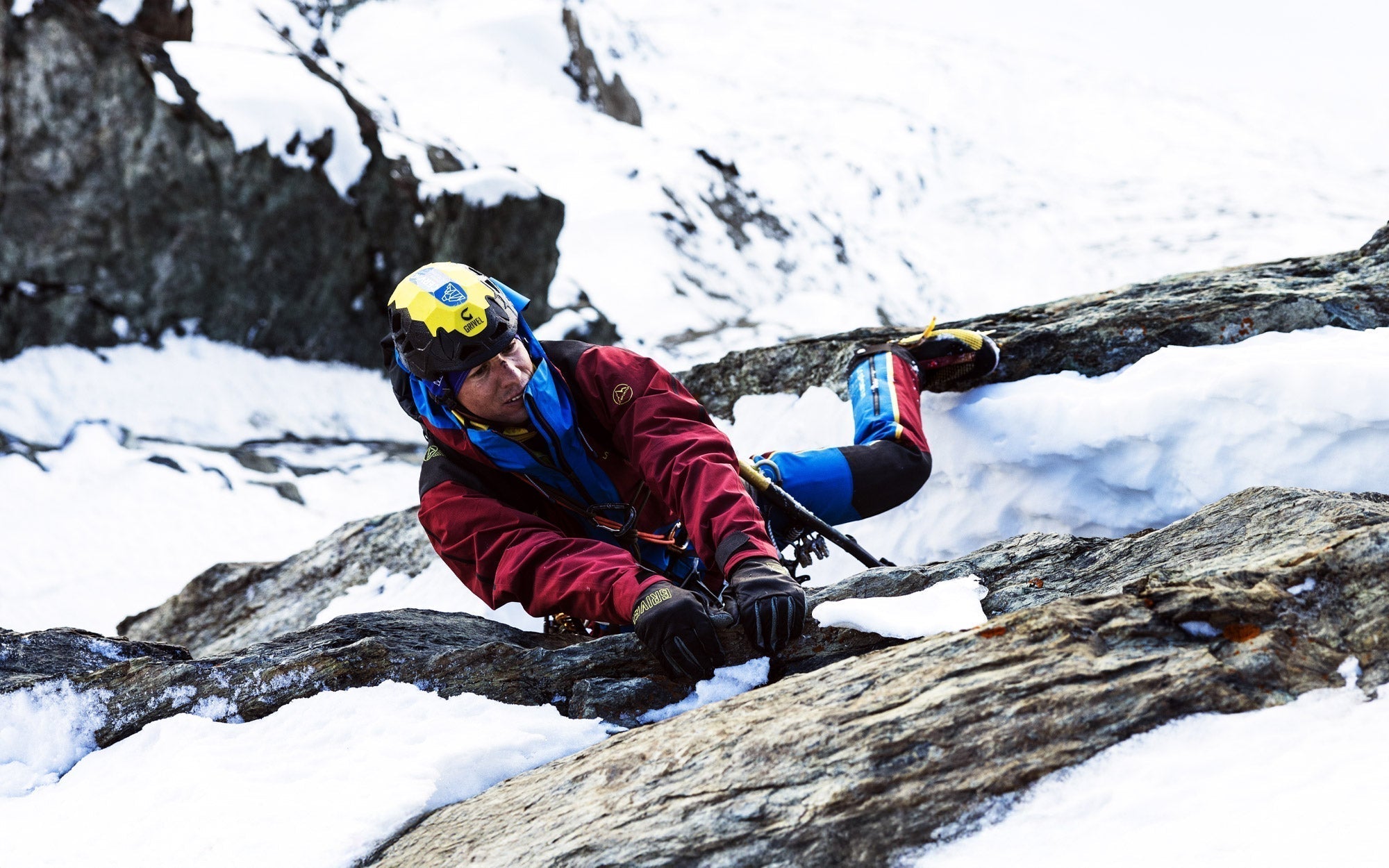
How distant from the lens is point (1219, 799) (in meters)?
1.86

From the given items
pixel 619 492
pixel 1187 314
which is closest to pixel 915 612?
pixel 619 492

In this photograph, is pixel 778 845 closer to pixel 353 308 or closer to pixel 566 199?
pixel 353 308

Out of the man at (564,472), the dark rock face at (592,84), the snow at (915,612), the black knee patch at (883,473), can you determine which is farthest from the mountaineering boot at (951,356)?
the dark rock face at (592,84)

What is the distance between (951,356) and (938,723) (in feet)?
9.86

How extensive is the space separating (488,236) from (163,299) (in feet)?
12.3

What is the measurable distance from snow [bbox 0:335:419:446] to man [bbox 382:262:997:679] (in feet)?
24.3

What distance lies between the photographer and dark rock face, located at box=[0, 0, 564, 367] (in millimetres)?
9453

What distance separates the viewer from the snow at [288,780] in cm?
245

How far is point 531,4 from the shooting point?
2162 centimetres

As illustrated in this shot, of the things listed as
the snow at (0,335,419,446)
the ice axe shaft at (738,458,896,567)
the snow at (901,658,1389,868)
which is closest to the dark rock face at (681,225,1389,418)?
the ice axe shaft at (738,458,896,567)

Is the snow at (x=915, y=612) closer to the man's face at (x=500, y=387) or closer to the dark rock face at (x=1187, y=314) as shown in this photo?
the man's face at (x=500, y=387)

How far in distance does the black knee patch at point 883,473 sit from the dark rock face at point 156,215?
8488mm

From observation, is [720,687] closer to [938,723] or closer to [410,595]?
[938,723]

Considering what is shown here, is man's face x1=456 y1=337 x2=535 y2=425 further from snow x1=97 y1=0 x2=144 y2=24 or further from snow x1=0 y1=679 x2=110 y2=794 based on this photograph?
snow x1=97 y1=0 x2=144 y2=24
